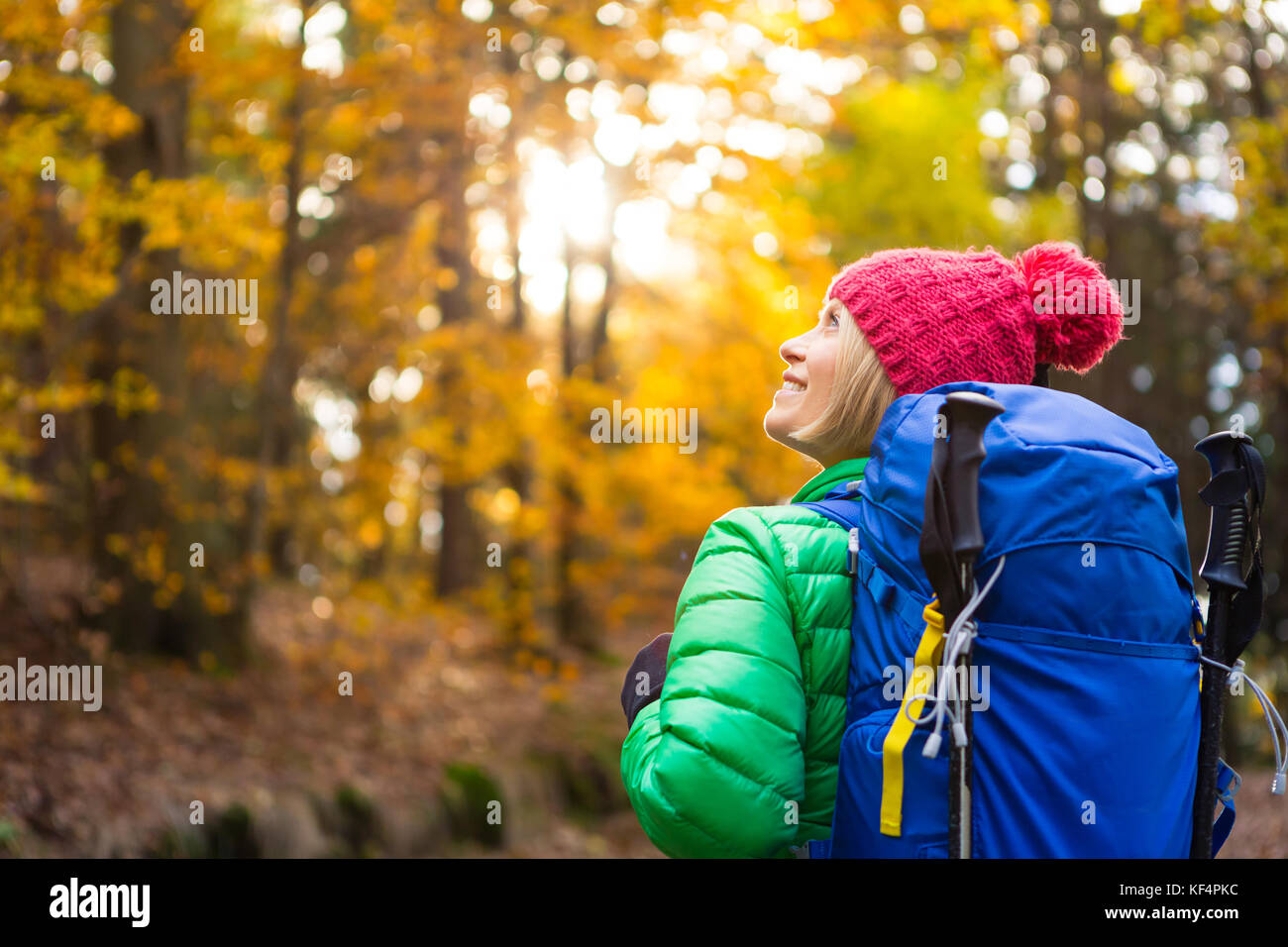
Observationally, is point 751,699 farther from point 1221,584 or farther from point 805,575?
point 1221,584

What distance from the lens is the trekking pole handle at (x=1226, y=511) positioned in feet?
6.03

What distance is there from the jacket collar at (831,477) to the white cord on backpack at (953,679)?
450 millimetres

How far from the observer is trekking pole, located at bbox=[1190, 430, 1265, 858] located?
170cm

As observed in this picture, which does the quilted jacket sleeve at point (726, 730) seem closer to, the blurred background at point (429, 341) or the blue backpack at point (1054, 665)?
the blue backpack at point (1054, 665)

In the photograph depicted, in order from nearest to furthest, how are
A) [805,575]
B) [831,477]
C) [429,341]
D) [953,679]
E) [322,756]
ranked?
[953,679], [805,575], [831,477], [322,756], [429,341]

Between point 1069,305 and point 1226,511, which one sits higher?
point 1069,305

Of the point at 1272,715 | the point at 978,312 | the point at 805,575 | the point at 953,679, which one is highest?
the point at 978,312

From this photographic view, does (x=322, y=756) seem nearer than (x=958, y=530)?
No

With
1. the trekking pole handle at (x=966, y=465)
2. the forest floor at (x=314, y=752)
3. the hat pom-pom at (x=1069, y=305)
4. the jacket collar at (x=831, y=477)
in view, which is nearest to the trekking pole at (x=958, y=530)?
the trekking pole handle at (x=966, y=465)

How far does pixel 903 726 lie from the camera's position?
5.06ft

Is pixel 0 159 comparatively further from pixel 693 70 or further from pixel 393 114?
pixel 693 70

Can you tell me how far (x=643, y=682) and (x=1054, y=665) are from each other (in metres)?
0.64

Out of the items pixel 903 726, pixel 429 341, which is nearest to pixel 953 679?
pixel 903 726
